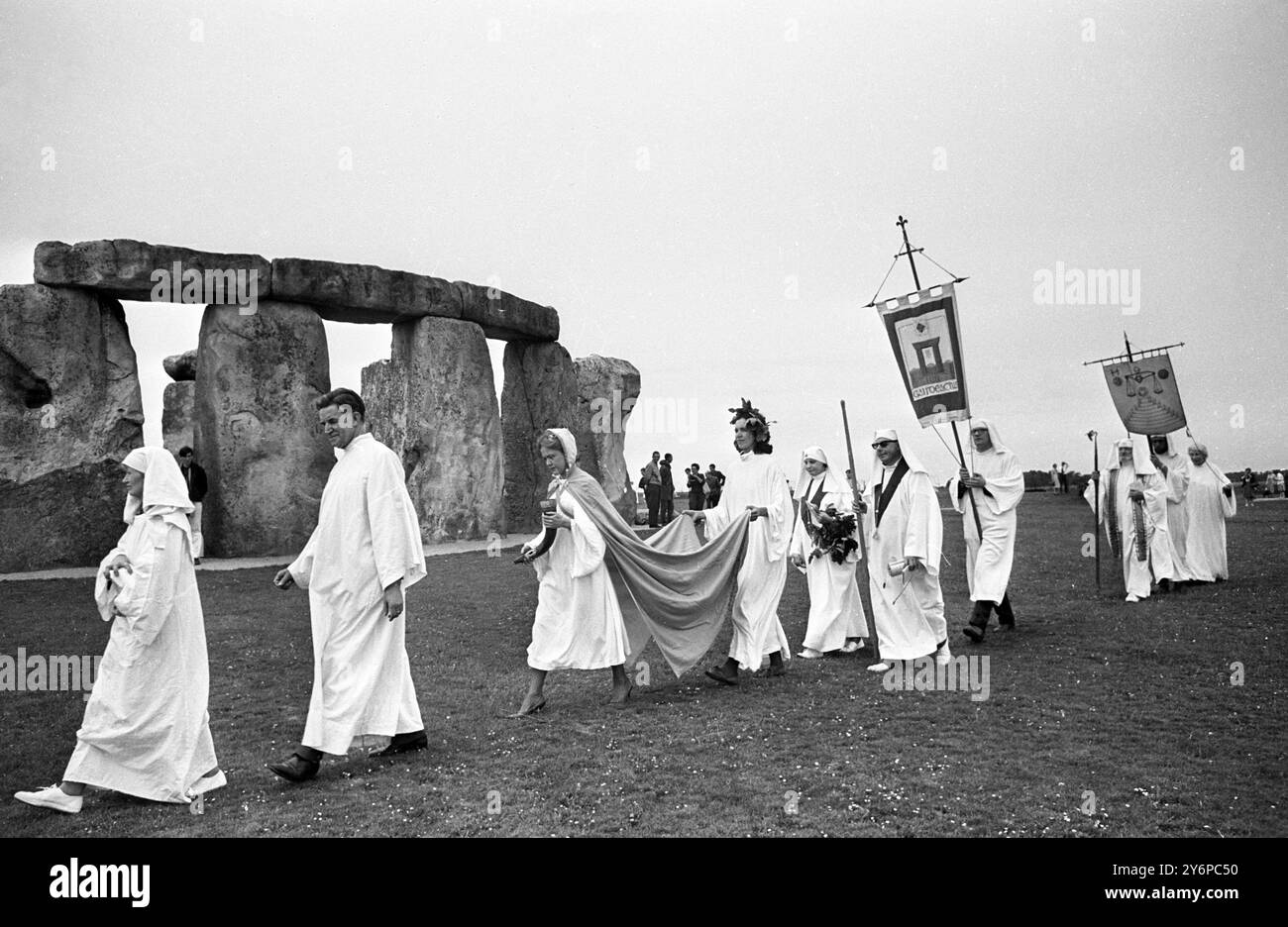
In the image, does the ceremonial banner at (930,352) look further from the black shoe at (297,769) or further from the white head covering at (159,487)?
the white head covering at (159,487)

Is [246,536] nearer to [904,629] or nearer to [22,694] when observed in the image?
[22,694]

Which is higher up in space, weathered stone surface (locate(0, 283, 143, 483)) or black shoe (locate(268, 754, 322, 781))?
weathered stone surface (locate(0, 283, 143, 483))

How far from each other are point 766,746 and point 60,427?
15056mm

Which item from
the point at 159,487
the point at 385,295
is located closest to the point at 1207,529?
the point at 159,487

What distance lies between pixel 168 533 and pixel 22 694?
402 centimetres

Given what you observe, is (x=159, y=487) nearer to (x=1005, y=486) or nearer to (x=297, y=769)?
(x=297, y=769)

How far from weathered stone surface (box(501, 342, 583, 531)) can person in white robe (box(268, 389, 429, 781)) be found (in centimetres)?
1887

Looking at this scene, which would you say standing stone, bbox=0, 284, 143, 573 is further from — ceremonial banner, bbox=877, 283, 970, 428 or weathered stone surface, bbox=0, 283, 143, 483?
ceremonial banner, bbox=877, 283, 970, 428

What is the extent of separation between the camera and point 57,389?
1775 centimetres

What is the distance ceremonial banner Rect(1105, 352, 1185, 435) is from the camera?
13.9m

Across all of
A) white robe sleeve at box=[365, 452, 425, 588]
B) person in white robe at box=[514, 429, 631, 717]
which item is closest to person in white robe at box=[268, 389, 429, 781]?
white robe sleeve at box=[365, 452, 425, 588]
